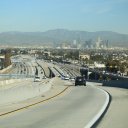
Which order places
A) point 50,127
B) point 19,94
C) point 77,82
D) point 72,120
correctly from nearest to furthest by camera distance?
point 50,127
point 72,120
point 19,94
point 77,82

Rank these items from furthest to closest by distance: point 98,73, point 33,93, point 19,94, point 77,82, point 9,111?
1. point 98,73
2. point 77,82
3. point 33,93
4. point 19,94
5. point 9,111

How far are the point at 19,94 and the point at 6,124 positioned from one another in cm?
1313

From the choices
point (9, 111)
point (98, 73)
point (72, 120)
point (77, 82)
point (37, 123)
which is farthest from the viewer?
point (98, 73)

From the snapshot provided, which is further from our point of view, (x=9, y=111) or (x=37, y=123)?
(x=9, y=111)

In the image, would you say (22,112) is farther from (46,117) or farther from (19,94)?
(19,94)

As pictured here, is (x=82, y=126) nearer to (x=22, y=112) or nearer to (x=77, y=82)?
(x=22, y=112)

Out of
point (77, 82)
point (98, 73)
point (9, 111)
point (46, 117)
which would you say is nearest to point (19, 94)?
point (9, 111)

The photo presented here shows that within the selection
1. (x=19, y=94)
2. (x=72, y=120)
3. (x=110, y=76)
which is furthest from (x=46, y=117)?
(x=110, y=76)

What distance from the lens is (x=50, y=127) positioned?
16.8 metres

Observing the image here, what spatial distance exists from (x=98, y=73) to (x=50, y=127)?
14538cm

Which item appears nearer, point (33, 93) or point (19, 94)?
point (19, 94)

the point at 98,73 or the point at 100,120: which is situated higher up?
the point at 100,120

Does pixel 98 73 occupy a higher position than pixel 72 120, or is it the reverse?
pixel 72 120

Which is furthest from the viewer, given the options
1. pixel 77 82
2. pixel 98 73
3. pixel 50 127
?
pixel 98 73
